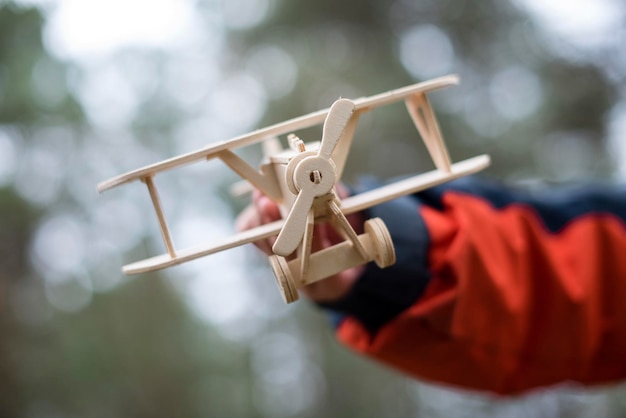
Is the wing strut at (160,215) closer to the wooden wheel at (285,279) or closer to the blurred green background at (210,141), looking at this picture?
the wooden wheel at (285,279)

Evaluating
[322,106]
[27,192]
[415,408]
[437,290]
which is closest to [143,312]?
[27,192]

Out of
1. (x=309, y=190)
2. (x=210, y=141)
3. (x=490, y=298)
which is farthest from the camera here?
(x=210, y=141)

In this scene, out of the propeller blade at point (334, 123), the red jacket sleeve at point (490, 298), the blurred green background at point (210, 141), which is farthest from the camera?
the blurred green background at point (210, 141)

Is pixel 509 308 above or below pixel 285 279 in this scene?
below

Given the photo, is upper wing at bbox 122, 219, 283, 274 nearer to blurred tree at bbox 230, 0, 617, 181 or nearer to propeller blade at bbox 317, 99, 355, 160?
propeller blade at bbox 317, 99, 355, 160

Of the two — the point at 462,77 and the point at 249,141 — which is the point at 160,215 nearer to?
the point at 249,141

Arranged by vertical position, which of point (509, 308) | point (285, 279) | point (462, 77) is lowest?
point (509, 308)

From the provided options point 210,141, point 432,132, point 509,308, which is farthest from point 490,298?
point 210,141

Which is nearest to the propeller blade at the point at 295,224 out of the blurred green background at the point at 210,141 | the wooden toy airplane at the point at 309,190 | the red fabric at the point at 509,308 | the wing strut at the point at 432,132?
the wooden toy airplane at the point at 309,190

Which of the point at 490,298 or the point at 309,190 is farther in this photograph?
the point at 490,298

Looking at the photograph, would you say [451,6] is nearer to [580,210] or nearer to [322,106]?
[322,106]
